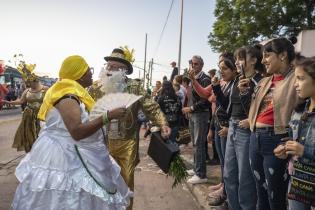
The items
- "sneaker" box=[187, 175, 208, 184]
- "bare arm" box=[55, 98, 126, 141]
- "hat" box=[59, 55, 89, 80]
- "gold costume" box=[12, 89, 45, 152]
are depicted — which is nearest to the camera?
"bare arm" box=[55, 98, 126, 141]

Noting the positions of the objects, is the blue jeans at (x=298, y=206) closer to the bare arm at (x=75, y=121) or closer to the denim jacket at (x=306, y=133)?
the denim jacket at (x=306, y=133)

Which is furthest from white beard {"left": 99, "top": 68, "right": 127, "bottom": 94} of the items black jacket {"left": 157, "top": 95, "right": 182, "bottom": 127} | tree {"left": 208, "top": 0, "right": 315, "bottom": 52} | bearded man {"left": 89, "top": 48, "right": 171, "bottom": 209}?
tree {"left": 208, "top": 0, "right": 315, "bottom": 52}

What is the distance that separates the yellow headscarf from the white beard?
0.85m

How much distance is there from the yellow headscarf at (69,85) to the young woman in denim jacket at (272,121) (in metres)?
1.52

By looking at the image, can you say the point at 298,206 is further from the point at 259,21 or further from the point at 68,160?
the point at 259,21

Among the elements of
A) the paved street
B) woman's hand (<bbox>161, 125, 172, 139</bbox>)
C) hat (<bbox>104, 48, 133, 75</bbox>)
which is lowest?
the paved street

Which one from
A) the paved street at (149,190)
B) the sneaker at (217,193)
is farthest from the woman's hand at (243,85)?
the paved street at (149,190)

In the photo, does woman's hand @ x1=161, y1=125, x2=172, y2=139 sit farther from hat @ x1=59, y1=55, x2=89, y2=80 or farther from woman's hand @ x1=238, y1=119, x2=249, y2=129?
hat @ x1=59, y1=55, x2=89, y2=80

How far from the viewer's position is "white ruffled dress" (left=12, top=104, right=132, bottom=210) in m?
3.00

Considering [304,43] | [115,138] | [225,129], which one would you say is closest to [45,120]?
[115,138]

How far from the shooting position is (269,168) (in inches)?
133

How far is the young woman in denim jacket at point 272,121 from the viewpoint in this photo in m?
3.31

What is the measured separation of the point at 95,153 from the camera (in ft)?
10.6

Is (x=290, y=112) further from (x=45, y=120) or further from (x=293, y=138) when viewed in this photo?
(x=45, y=120)
